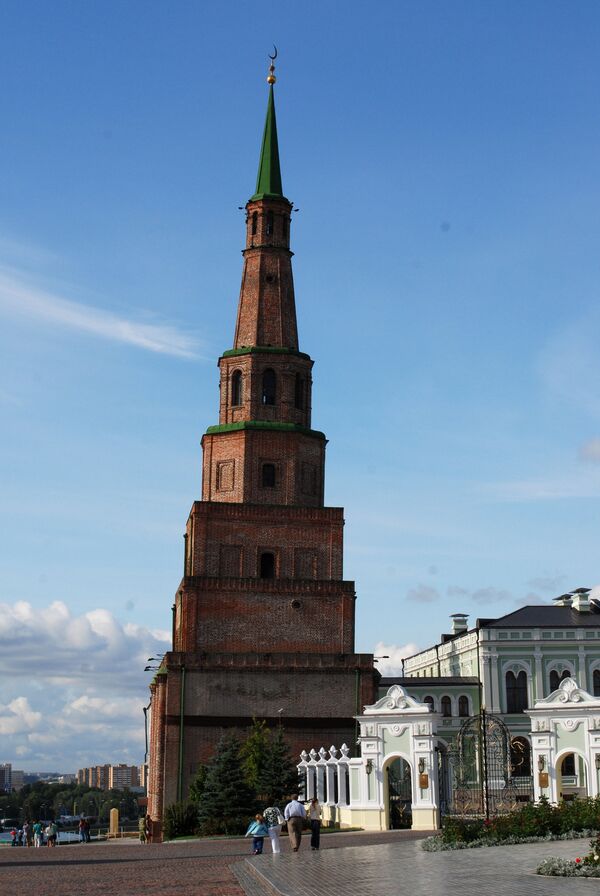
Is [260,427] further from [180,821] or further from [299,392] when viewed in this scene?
[180,821]

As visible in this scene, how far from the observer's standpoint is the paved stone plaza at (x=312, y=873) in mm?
17359

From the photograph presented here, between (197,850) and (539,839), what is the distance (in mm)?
10274

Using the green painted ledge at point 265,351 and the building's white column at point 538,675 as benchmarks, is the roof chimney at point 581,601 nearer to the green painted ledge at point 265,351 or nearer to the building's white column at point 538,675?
the building's white column at point 538,675

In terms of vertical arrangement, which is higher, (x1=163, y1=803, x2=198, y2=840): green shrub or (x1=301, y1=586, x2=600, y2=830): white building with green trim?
(x1=301, y1=586, x2=600, y2=830): white building with green trim

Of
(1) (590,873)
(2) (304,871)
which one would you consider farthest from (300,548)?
(1) (590,873)

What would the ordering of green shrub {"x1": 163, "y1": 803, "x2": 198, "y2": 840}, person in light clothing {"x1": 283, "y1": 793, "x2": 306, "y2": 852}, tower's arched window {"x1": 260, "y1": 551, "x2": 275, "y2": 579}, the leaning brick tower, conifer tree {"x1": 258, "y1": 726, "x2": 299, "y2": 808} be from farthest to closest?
tower's arched window {"x1": 260, "y1": 551, "x2": 275, "y2": 579}
the leaning brick tower
conifer tree {"x1": 258, "y1": 726, "x2": 299, "y2": 808}
green shrub {"x1": 163, "y1": 803, "x2": 198, "y2": 840}
person in light clothing {"x1": 283, "y1": 793, "x2": 306, "y2": 852}

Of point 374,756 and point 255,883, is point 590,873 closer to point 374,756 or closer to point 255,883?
point 255,883

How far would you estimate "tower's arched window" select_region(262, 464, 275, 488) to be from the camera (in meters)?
52.7

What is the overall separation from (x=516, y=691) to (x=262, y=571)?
16.1 meters

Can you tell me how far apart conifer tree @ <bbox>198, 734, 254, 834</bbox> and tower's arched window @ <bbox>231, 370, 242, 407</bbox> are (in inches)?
693

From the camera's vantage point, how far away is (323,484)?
54.2 metres

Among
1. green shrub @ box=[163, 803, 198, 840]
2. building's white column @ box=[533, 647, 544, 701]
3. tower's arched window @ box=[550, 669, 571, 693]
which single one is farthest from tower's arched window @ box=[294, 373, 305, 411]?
green shrub @ box=[163, 803, 198, 840]

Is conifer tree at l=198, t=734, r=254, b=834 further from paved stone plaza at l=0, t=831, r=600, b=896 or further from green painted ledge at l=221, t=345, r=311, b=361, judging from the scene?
green painted ledge at l=221, t=345, r=311, b=361

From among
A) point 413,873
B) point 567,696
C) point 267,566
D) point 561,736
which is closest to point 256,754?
point 267,566
